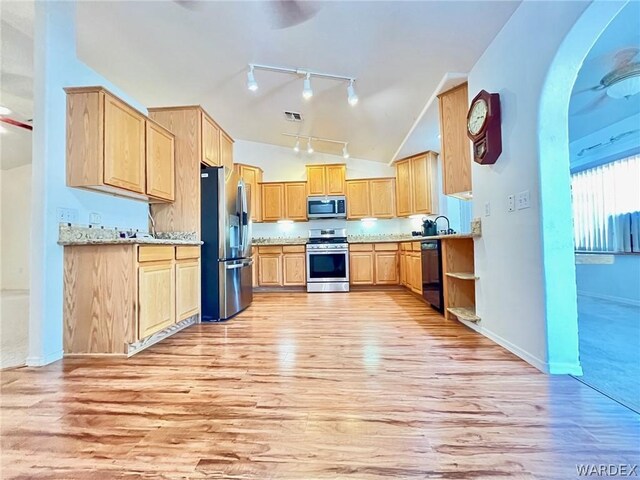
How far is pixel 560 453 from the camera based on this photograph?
3.45 ft

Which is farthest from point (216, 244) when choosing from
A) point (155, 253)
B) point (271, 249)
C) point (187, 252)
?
point (271, 249)

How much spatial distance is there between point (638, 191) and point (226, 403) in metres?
5.18

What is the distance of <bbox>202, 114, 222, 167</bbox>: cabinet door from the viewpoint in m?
3.22

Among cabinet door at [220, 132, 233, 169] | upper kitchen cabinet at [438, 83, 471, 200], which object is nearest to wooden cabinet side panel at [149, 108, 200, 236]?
cabinet door at [220, 132, 233, 169]

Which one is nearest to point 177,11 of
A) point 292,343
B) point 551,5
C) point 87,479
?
point 551,5

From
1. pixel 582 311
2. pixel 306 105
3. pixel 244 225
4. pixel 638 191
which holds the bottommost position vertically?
pixel 582 311

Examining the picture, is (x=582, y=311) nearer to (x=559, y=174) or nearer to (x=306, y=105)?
(x=559, y=174)

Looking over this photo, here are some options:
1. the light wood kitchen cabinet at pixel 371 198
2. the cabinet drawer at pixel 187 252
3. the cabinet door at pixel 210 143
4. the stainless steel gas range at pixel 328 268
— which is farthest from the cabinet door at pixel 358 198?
the cabinet drawer at pixel 187 252

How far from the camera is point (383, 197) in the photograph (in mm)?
5637

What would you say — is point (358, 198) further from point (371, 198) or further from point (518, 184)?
point (518, 184)

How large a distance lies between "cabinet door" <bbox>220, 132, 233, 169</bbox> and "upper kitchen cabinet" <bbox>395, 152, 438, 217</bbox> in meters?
Result: 3.20

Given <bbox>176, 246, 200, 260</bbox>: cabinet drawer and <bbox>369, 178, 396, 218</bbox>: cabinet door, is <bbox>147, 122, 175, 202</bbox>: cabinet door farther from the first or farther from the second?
<bbox>369, 178, 396, 218</bbox>: cabinet door

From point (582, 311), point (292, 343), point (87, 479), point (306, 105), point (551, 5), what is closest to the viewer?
point (87, 479)

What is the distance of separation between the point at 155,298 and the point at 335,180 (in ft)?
13.2
